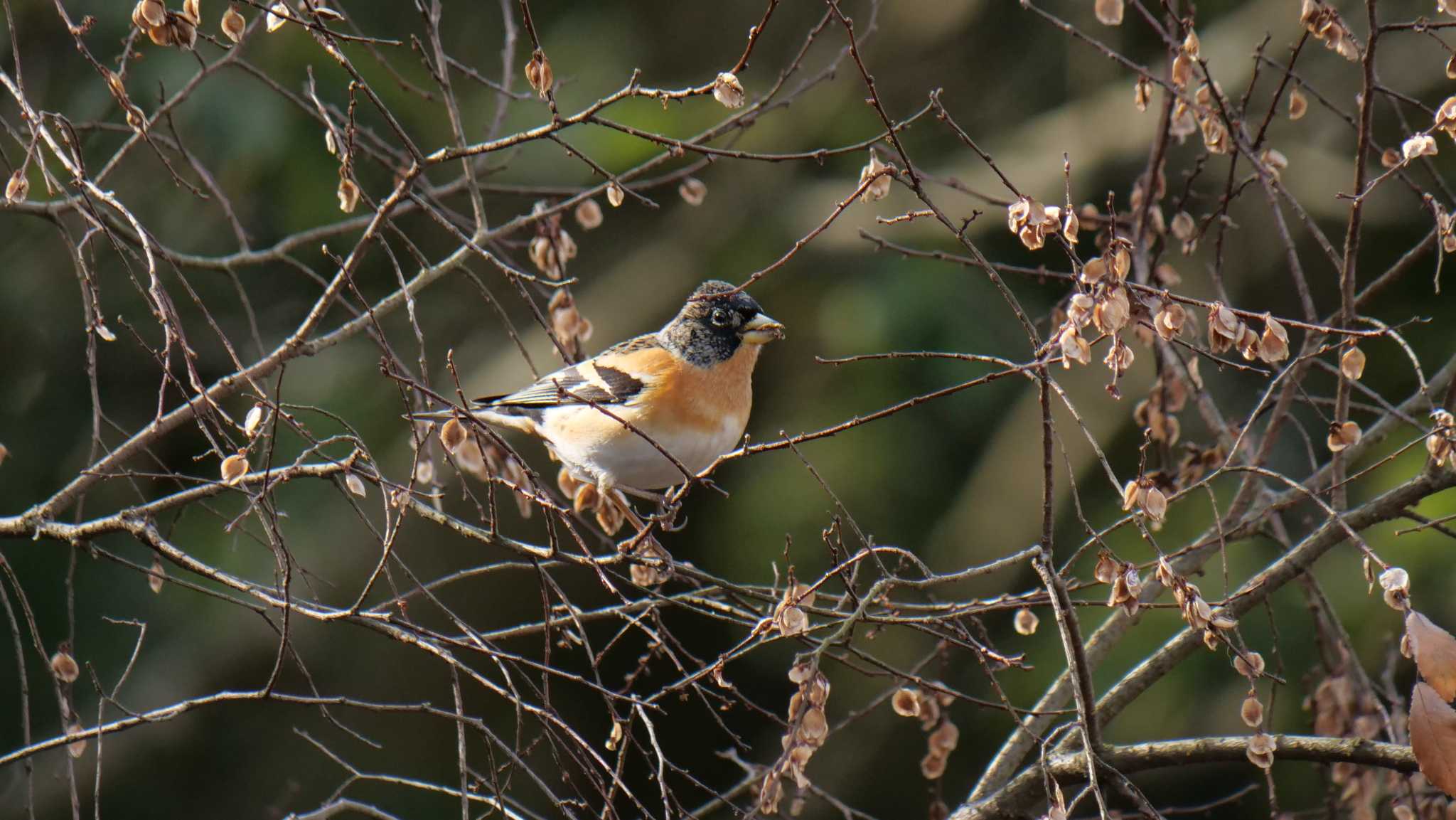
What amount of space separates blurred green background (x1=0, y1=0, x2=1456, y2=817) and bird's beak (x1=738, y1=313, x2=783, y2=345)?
7.71 feet

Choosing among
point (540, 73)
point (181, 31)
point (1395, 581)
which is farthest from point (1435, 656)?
point (181, 31)

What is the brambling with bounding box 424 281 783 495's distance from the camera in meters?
4.30

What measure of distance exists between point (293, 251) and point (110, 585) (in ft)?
6.12

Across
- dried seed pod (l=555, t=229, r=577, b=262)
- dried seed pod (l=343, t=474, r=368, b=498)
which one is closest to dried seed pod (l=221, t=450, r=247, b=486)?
dried seed pod (l=343, t=474, r=368, b=498)

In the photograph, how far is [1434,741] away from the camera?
7.14ft

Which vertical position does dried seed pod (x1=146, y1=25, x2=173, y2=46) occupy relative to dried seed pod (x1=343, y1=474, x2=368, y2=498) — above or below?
above

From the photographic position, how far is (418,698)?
24.2 ft

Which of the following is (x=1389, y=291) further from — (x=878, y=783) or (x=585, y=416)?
(x=585, y=416)

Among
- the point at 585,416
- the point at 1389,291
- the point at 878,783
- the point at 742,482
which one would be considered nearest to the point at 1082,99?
the point at 1389,291

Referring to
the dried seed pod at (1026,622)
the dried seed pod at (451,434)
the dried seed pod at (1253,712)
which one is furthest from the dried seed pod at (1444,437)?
the dried seed pod at (451,434)

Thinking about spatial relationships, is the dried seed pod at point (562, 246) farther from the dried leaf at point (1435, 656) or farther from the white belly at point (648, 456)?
the dried leaf at point (1435, 656)

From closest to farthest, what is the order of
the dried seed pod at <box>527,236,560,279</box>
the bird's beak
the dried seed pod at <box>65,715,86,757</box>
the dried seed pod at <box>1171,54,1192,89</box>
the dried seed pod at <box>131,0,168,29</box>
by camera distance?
the dried seed pod at <box>131,0,168,29</box>
the dried seed pod at <box>65,715,86,757</box>
the dried seed pod at <box>1171,54,1192,89</box>
the dried seed pod at <box>527,236,560,279</box>
the bird's beak

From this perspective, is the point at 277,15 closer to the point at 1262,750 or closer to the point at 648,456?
the point at 648,456

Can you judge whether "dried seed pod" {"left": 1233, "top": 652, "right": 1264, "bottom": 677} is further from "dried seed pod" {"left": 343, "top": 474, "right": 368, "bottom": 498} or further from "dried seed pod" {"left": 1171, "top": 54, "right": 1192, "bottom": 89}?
"dried seed pod" {"left": 343, "top": 474, "right": 368, "bottom": 498}
